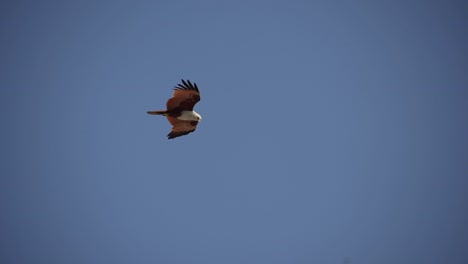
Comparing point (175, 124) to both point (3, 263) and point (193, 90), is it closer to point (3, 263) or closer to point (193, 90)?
point (193, 90)

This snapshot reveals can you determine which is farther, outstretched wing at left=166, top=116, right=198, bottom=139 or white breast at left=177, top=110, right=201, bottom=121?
outstretched wing at left=166, top=116, right=198, bottom=139

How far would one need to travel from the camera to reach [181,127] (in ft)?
62.2

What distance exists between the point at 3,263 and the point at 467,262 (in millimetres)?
93947

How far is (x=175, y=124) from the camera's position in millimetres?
18828

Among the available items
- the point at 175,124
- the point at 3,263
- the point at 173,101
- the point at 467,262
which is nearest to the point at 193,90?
the point at 173,101

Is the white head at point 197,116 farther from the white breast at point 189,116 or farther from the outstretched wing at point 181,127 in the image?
the outstretched wing at point 181,127

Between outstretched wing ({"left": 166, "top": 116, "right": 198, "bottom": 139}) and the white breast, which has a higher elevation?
the white breast

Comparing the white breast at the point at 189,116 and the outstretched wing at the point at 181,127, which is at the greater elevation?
the white breast at the point at 189,116

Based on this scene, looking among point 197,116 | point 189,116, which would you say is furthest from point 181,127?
point 197,116

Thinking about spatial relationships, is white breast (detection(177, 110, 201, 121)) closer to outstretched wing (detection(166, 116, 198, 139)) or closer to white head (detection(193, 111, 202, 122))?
white head (detection(193, 111, 202, 122))

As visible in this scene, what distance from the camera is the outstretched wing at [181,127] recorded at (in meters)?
18.7

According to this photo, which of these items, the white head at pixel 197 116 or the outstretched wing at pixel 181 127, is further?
the outstretched wing at pixel 181 127

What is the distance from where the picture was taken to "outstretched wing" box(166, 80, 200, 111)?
56.2 feet

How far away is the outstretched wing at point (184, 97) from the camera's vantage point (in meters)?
17.1
